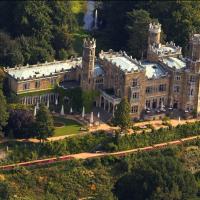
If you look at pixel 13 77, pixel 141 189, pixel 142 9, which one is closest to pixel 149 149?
pixel 141 189

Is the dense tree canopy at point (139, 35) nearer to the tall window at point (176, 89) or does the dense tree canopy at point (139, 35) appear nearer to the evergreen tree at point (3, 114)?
the tall window at point (176, 89)

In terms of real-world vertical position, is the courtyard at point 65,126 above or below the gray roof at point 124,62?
below

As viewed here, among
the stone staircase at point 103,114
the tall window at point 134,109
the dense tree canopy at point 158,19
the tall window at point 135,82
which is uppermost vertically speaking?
the dense tree canopy at point 158,19

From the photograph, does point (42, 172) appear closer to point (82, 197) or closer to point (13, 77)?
point (82, 197)

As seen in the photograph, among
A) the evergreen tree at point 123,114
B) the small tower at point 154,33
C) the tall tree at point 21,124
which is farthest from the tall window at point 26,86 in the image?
the small tower at point 154,33

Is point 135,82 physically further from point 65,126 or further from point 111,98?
point 65,126

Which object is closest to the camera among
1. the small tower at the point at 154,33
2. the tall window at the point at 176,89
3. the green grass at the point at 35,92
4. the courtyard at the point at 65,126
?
the courtyard at the point at 65,126
